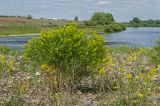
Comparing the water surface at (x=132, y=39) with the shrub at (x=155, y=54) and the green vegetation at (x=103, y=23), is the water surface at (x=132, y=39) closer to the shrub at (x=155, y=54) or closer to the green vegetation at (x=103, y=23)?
the shrub at (x=155, y=54)

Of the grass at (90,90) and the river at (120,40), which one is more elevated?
the grass at (90,90)

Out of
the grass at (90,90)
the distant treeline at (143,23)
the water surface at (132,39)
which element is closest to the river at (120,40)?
the water surface at (132,39)

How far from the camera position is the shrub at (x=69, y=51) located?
9352mm

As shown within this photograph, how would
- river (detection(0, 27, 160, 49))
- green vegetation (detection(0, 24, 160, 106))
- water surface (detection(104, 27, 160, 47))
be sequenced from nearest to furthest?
green vegetation (detection(0, 24, 160, 106)) < water surface (detection(104, 27, 160, 47)) < river (detection(0, 27, 160, 49))

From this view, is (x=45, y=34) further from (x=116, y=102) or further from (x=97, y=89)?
(x=116, y=102)

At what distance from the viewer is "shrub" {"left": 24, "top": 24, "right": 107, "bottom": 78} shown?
9352mm

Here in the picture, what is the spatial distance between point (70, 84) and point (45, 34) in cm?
118

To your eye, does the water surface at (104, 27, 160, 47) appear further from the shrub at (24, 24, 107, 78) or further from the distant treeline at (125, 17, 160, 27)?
the distant treeline at (125, 17, 160, 27)

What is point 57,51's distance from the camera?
923 cm

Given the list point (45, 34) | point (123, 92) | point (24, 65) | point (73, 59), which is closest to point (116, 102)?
point (123, 92)

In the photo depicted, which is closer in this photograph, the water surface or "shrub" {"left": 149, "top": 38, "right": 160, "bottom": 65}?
"shrub" {"left": 149, "top": 38, "right": 160, "bottom": 65}

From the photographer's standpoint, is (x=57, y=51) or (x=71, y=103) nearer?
(x=71, y=103)

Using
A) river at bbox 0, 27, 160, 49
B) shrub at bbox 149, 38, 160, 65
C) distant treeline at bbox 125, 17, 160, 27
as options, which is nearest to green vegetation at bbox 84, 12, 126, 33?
river at bbox 0, 27, 160, 49

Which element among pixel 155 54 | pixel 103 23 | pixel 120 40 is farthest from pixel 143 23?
pixel 155 54
